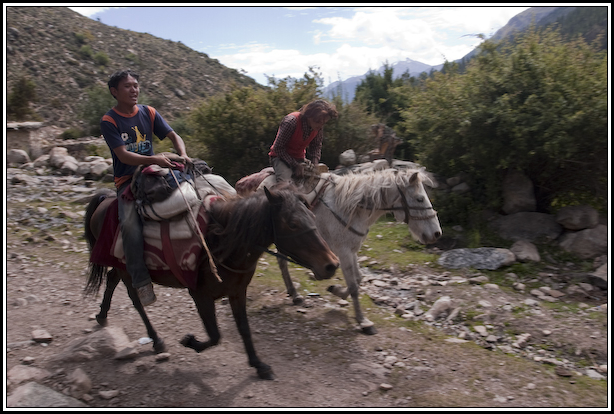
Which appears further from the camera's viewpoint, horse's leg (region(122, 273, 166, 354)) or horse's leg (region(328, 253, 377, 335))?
horse's leg (region(328, 253, 377, 335))

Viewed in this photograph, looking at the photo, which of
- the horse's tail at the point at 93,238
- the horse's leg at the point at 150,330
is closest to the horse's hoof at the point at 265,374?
the horse's leg at the point at 150,330

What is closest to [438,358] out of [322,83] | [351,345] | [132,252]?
[351,345]

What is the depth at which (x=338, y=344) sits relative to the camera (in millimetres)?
4734

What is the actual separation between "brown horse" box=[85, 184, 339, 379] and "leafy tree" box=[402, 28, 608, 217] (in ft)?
20.2

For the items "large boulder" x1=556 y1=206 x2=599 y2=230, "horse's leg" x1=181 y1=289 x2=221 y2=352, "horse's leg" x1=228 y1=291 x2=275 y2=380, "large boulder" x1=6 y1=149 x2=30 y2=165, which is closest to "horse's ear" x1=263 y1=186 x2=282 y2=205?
"horse's leg" x1=228 y1=291 x2=275 y2=380

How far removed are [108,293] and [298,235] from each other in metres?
2.91

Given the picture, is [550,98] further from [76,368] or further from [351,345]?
[76,368]

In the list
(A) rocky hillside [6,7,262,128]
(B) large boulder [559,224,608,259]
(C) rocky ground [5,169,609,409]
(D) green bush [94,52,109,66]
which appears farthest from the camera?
(D) green bush [94,52,109,66]

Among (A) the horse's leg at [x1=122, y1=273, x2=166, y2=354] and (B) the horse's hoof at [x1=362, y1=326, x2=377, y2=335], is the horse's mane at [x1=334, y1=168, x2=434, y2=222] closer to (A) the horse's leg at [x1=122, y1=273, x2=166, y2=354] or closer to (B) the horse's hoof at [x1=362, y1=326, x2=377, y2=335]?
(B) the horse's hoof at [x1=362, y1=326, x2=377, y2=335]

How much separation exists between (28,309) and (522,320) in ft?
21.0

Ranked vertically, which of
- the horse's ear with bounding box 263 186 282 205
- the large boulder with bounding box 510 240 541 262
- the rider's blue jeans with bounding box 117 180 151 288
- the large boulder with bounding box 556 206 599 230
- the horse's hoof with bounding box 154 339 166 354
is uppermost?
the horse's ear with bounding box 263 186 282 205

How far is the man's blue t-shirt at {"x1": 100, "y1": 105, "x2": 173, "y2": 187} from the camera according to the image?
365cm

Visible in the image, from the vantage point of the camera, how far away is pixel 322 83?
43.6 feet

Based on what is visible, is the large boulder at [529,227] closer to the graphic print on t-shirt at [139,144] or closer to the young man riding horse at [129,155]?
the young man riding horse at [129,155]
